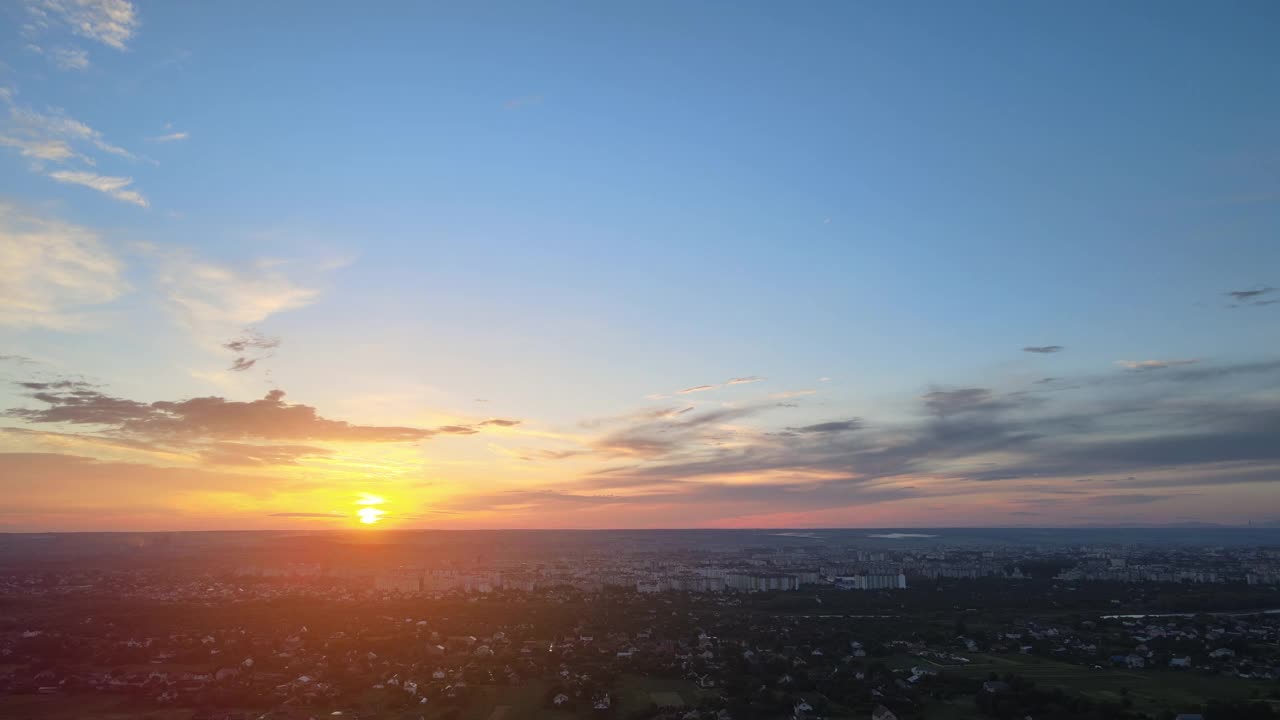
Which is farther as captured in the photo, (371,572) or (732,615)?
(371,572)

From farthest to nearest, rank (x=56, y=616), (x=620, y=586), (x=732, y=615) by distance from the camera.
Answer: (x=620, y=586) → (x=732, y=615) → (x=56, y=616)

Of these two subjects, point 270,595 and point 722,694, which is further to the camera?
point 270,595

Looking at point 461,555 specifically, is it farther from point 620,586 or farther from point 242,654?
point 242,654

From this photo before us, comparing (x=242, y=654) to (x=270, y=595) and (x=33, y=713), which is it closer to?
(x=33, y=713)

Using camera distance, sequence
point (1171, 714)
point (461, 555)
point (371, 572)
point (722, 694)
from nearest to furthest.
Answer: point (1171, 714)
point (722, 694)
point (371, 572)
point (461, 555)

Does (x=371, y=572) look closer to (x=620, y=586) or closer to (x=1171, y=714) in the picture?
(x=620, y=586)

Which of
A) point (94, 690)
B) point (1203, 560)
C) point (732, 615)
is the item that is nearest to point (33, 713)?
point (94, 690)

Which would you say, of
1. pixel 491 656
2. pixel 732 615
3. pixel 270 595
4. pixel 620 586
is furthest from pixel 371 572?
pixel 491 656

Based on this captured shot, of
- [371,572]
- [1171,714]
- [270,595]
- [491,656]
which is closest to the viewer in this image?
[1171,714]

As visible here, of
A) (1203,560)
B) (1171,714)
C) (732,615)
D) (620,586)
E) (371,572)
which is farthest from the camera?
(1203,560)
